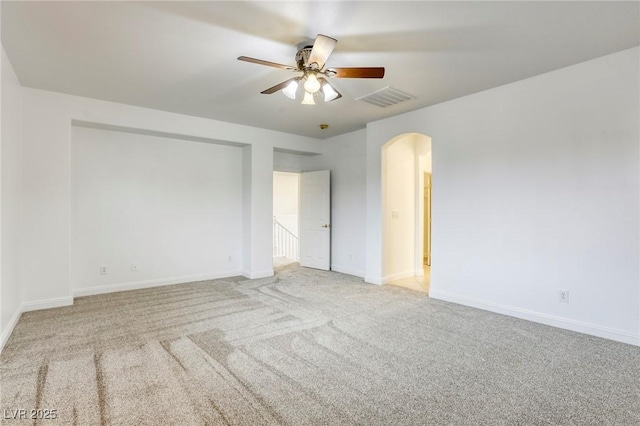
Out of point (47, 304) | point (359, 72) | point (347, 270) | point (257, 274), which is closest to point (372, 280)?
point (347, 270)

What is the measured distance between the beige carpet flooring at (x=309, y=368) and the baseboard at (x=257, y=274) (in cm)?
160

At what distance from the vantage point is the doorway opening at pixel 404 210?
17.6 ft

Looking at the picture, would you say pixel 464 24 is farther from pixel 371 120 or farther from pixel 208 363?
pixel 208 363

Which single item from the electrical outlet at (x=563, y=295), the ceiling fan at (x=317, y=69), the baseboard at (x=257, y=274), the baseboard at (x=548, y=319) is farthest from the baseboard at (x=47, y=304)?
the electrical outlet at (x=563, y=295)

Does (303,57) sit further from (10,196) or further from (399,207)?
(399,207)

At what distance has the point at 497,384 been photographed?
2.31m

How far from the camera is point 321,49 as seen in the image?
250 cm

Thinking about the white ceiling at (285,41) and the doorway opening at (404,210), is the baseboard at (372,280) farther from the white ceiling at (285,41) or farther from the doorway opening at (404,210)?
the white ceiling at (285,41)

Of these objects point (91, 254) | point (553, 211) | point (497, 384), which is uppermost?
point (553, 211)

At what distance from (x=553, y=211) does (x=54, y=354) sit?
198 inches

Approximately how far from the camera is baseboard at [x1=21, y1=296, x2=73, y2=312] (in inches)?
151

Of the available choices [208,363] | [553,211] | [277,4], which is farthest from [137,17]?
[553,211]

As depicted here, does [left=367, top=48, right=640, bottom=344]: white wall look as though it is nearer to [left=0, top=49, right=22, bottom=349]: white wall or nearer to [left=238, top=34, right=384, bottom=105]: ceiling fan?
[left=238, top=34, right=384, bottom=105]: ceiling fan

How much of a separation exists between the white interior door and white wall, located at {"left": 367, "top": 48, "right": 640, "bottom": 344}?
2.47 metres
